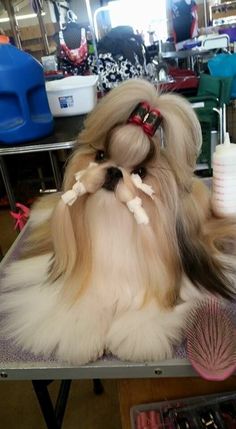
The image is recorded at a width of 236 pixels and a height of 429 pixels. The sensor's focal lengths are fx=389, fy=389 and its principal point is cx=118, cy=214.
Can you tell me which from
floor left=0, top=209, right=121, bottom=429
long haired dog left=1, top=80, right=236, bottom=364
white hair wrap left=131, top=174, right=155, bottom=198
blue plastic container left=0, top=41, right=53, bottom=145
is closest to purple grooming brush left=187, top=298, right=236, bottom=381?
long haired dog left=1, top=80, right=236, bottom=364

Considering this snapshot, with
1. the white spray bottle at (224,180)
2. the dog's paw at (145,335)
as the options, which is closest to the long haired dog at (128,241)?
the dog's paw at (145,335)

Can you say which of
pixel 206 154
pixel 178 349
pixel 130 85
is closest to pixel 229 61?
pixel 206 154

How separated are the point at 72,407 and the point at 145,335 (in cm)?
110

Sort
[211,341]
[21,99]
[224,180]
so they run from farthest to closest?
[21,99] < [224,180] < [211,341]

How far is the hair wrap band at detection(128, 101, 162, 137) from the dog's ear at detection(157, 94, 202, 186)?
0.02 meters

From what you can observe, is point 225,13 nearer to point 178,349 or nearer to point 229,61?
point 229,61

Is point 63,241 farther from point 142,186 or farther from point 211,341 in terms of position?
point 211,341

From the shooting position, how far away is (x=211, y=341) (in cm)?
70

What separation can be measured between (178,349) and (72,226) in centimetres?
32

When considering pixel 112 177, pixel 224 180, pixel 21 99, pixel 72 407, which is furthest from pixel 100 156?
pixel 72 407

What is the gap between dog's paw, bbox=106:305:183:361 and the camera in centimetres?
72

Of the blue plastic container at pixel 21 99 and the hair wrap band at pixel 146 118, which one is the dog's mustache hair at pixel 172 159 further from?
the blue plastic container at pixel 21 99

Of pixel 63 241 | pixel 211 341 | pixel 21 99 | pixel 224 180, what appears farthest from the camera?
pixel 21 99

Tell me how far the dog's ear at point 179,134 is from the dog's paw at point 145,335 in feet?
0.91
